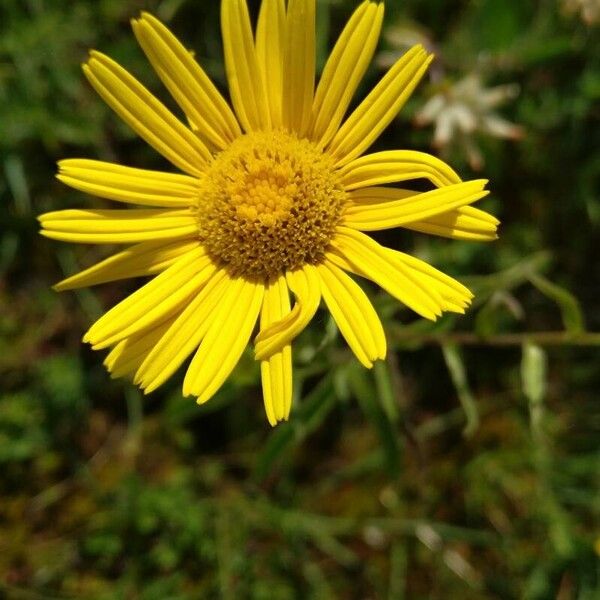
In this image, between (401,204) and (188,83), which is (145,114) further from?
(401,204)

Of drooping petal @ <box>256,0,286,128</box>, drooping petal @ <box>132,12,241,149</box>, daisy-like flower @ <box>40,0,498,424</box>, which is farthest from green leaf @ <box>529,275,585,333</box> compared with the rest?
drooping petal @ <box>132,12,241,149</box>

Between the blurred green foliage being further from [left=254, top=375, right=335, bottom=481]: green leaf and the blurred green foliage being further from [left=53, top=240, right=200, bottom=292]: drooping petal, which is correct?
[left=53, top=240, right=200, bottom=292]: drooping petal

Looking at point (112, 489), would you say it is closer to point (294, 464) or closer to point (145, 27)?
point (294, 464)

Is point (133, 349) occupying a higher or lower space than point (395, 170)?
lower

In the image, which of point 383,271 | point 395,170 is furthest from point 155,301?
point 395,170

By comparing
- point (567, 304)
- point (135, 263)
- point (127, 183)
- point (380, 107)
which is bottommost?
point (567, 304)

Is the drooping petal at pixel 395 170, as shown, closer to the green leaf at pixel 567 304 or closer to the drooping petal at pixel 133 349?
the green leaf at pixel 567 304

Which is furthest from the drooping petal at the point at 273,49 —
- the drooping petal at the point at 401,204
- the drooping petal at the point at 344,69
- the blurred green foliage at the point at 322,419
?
the blurred green foliage at the point at 322,419
